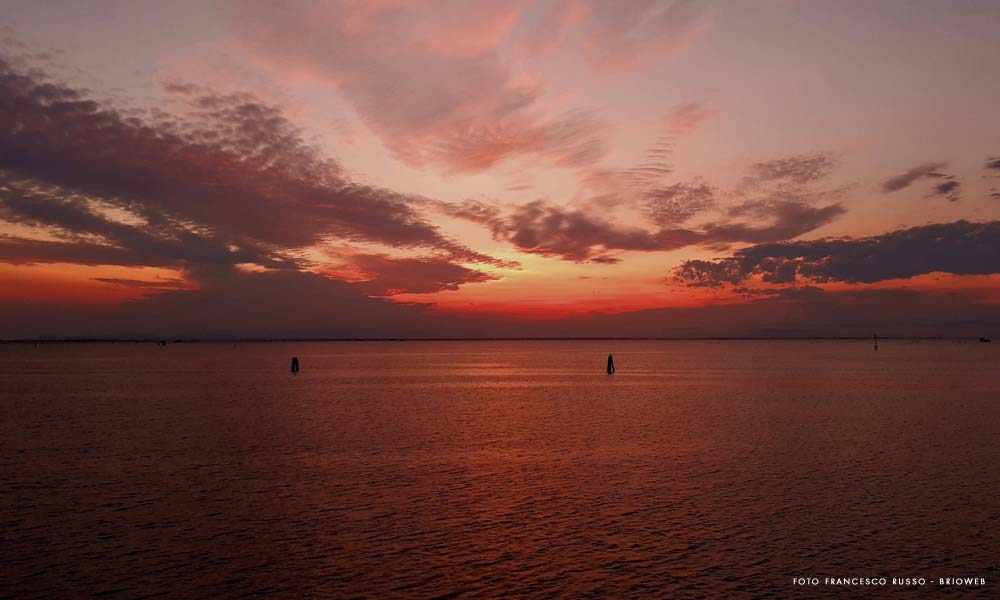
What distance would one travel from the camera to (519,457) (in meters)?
33.9

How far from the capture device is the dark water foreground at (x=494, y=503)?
17109 mm

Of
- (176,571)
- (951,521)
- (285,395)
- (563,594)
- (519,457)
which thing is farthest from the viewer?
(285,395)

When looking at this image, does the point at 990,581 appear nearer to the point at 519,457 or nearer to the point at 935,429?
the point at 519,457

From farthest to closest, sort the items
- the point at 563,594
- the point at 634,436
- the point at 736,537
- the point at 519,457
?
the point at 634,436
the point at 519,457
the point at 736,537
the point at 563,594

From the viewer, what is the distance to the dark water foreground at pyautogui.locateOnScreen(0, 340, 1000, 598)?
674 inches

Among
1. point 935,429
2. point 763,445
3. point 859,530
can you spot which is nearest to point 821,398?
point 935,429

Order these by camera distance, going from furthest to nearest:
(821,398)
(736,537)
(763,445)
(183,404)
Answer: (821,398) < (183,404) < (763,445) < (736,537)

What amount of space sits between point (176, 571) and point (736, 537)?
15707mm

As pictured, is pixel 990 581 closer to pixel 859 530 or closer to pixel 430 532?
pixel 859 530

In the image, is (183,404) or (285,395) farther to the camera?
(285,395)

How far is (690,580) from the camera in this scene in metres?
16.9

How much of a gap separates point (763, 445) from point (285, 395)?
162ft

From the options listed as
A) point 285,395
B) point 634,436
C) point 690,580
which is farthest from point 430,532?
point 285,395

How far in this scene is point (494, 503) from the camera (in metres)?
24.5
